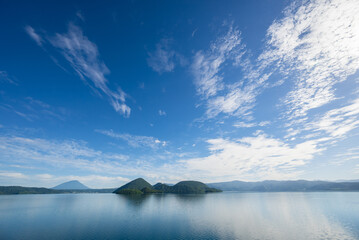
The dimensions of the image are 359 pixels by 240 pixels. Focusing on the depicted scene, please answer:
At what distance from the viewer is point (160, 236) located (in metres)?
48.1

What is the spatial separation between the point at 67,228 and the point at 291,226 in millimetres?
79650

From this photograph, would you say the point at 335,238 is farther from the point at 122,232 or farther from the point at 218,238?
the point at 122,232

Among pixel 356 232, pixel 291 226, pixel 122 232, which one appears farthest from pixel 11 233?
pixel 356 232

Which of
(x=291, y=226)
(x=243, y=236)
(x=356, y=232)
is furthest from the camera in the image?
(x=291, y=226)

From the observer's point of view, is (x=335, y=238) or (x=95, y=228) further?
(x=95, y=228)

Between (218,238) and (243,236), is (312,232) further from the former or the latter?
(218,238)

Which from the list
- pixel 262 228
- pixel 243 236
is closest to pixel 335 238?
pixel 262 228

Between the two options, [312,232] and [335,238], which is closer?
[335,238]

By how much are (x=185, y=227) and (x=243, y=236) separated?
2012cm

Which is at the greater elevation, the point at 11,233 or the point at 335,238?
the point at 11,233

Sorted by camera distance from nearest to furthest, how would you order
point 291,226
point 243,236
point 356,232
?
point 243,236 → point 356,232 → point 291,226

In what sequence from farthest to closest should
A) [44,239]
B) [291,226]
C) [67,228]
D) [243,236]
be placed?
1. [291,226]
2. [67,228]
3. [243,236]
4. [44,239]

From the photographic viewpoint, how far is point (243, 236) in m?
47.4

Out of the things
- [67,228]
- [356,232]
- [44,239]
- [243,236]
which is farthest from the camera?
[67,228]
